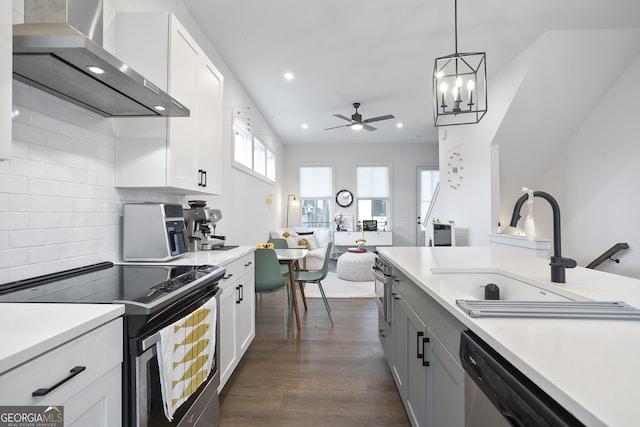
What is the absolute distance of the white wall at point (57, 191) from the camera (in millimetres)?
1215

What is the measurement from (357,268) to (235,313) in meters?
3.31

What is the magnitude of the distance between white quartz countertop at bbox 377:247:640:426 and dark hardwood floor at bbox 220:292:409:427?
1.08 m

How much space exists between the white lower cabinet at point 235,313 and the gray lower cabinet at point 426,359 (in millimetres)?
1044

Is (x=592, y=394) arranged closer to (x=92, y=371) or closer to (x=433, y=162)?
(x=92, y=371)

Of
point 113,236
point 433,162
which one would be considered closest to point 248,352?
point 113,236

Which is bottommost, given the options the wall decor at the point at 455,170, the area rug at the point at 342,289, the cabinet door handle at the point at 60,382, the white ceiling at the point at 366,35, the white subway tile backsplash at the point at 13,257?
the area rug at the point at 342,289

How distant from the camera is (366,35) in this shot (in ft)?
10.2

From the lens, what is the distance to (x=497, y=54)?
3.53 m

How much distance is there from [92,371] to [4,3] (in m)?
1.09

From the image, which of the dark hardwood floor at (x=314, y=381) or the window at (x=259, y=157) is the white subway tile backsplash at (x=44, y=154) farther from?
the window at (x=259, y=157)

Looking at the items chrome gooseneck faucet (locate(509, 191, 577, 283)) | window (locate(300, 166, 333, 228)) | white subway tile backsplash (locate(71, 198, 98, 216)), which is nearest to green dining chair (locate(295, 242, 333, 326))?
white subway tile backsplash (locate(71, 198, 98, 216))

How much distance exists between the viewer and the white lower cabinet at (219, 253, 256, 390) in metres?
1.84

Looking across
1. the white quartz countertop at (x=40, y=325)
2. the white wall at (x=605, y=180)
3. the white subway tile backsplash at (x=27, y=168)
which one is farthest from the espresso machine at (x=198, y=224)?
the white wall at (x=605, y=180)

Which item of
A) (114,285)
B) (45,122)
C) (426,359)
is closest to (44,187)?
(45,122)
